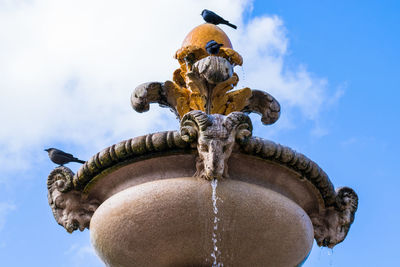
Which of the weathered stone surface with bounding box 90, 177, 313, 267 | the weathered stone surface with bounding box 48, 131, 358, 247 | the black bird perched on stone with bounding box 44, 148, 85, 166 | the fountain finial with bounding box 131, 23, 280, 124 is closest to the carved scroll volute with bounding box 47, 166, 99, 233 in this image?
the weathered stone surface with bounding box 48, 131, 358, 247

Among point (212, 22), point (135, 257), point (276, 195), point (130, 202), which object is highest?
point (212, 22)

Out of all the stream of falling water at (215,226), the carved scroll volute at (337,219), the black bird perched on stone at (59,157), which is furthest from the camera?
the black bird perched on stone at (59,157)

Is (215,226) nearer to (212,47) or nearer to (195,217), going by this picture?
(195,217)

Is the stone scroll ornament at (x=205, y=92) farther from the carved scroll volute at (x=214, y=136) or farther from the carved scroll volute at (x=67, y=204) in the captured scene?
the carved scroll volute at (x=67, y=204)

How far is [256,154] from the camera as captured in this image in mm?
5312

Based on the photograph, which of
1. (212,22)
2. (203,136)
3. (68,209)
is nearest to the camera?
(203,136)

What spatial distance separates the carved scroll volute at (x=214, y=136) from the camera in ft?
16.5

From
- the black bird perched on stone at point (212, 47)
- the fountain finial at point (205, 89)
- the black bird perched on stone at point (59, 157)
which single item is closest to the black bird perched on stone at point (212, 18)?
the fountain finial at point (205, 89)

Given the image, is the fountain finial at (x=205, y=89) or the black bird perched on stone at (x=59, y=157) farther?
the black bird perched on stone at (x=59, y=157)

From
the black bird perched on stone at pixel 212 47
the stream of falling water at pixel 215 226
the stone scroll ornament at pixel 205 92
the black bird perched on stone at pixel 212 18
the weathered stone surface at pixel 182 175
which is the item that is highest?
the black bird perched on stone at pixel 212 18

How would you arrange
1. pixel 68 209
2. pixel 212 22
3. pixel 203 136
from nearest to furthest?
pixel 203 136, pixel 68 209, pixel 212 22

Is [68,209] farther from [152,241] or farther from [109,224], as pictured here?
[152,241]

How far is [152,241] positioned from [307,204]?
1567mm

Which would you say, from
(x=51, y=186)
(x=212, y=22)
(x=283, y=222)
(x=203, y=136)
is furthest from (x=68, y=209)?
(x=212, y=22)
